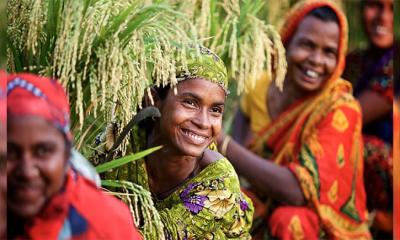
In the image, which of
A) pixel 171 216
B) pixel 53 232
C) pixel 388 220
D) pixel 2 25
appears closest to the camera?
pixel 53 232

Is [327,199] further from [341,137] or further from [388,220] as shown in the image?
[388,220]

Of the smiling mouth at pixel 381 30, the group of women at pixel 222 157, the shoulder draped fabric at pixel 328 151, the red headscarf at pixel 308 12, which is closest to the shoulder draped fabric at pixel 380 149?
the group of women at pixel 222 157

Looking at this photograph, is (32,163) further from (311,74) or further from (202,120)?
(311,74)

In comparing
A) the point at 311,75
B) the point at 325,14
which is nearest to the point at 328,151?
the point at 311,75

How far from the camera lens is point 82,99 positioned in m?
3.77

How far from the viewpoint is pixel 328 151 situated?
546 centimetres

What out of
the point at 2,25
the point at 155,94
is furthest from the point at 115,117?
the point at 2,25

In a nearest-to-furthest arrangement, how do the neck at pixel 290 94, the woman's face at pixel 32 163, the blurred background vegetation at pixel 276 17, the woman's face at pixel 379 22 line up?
1. the woman's face at pixel 32 163
2. the blurred background vegetation at pixel 276 17
3. the neck at pixel 290 94
4. the woman's face at pixel 379 22

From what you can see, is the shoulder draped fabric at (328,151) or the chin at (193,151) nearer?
the chin at (193,151)

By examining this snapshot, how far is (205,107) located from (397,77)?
167cm

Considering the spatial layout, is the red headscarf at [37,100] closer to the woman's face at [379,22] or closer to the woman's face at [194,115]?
the woman's face at [194,115]

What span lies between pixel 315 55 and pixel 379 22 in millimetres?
1286

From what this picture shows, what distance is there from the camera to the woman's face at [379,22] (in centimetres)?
666

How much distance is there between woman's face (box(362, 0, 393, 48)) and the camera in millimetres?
6656
